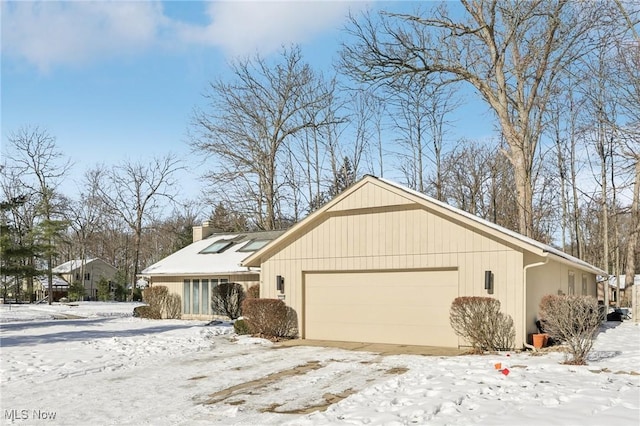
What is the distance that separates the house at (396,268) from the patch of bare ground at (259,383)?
11.7 ft

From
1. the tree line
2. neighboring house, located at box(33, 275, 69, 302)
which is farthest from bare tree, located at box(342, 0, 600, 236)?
neighboring house, located at box(33, 275, 69, 302)

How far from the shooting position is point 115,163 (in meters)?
43.5

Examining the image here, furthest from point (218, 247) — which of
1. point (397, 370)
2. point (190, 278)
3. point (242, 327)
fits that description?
point (397, 370)

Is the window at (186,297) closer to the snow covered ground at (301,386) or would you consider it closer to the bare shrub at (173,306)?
the bare shrub at (173,306)

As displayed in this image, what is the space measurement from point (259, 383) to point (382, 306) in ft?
18.4

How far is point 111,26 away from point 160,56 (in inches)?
71.8

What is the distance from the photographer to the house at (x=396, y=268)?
40.3 feet

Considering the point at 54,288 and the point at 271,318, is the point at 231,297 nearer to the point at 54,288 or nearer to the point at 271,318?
the point at 271,318

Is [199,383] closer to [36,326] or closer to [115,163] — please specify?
[36,326]

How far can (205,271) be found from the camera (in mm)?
21375

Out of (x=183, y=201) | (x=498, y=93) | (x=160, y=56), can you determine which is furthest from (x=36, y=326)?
(x=183, y=201)

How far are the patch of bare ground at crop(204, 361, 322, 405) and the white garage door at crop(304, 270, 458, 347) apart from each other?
132 inches

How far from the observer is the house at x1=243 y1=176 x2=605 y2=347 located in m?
12.3

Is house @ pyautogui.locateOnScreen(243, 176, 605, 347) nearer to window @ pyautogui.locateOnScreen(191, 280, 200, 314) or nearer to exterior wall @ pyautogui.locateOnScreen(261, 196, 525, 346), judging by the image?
exterior wall @ pyautogui.locateOnScreen(261, 196, 525, 346)
